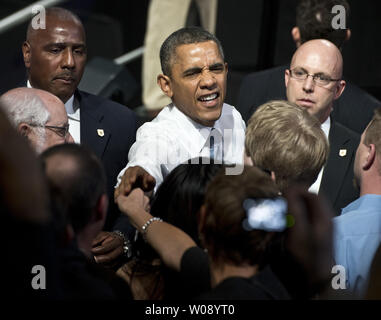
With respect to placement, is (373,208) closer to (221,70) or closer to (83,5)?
(221,70)

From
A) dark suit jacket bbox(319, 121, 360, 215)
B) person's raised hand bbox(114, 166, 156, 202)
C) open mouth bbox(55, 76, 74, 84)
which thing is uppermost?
open mouth bbox(55, 76, 74, 84)

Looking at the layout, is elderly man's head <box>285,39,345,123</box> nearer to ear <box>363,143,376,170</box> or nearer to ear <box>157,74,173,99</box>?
ear <box>157,74,173,99</box>

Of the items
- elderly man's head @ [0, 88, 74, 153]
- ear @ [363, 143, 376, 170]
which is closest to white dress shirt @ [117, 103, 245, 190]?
elderly man's head @ [0, 88, 74, 153]

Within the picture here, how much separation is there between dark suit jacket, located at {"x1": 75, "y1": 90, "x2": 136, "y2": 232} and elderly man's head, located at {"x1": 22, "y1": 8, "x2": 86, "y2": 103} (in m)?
0.12

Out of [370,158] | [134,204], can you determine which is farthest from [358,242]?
[134,204]

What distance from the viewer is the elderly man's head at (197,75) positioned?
105 inches

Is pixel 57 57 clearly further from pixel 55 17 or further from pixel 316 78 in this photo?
pixel 316 78

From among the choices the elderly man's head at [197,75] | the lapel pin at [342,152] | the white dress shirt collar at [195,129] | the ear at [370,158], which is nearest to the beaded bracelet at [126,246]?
the white dress shirt collar at [195,129]

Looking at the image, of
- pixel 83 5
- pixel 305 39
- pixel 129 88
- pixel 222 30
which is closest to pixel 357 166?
pixel 305 39

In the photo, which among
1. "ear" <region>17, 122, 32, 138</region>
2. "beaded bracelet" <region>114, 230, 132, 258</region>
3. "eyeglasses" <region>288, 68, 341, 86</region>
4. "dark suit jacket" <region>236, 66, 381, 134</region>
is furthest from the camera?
"dark suit jacket" <region>236, 66, 381, 134</region>

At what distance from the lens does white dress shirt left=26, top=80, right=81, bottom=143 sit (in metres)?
2.83

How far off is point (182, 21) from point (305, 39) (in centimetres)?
117

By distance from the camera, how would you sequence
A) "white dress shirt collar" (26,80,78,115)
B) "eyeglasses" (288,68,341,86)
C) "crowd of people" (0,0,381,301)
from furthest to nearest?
"eyeglasses" (288,68,341,86) < "white dress shirt collar" (26,80,78,115) < "crowd of people" (0,0,381,301)

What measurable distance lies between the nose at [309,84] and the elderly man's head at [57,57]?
98 centimetres
